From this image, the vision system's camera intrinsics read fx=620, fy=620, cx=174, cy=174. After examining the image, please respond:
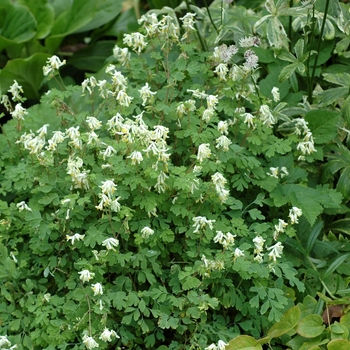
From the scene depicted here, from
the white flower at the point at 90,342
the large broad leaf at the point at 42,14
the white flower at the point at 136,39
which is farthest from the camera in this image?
the large broad leaf at the point at 42,14

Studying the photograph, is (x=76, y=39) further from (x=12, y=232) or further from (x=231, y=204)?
(x=231, y=204)

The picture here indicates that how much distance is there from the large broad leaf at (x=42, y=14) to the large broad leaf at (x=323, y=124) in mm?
1833

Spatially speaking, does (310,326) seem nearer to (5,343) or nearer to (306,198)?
(306,198)

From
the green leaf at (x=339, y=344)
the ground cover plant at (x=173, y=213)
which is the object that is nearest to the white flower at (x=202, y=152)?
the ground cover plant at (x=173, y=213)

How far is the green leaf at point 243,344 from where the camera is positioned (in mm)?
2172

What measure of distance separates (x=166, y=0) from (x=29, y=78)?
41.6 inches

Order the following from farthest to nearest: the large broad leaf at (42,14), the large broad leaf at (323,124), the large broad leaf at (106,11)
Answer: the large broad leaf at (106,11) < the large broad leaf at (42,14) < the large broad leaf at (323,124)

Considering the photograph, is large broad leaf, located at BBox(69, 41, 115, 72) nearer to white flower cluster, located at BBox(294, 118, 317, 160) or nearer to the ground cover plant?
the ground cover plant

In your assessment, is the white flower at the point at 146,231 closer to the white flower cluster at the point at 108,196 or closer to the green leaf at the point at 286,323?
the white flower cluster at the point at 108,196

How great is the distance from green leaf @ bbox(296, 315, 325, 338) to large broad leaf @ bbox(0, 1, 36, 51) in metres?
2.35

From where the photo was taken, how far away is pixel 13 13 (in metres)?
3.67

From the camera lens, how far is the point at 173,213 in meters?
2.26

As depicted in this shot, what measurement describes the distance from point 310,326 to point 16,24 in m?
2.48

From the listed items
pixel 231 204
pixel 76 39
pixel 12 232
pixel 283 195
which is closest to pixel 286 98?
pixel 283 195
